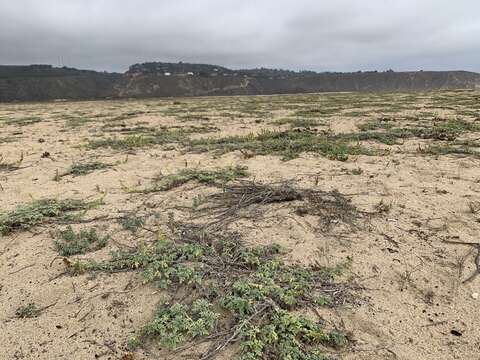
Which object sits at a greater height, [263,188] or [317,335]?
[263,188]

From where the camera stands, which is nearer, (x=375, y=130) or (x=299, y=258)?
(x=299, y=258)

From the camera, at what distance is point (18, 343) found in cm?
250

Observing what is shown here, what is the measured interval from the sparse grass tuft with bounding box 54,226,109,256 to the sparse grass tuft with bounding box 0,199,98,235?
1.41ft

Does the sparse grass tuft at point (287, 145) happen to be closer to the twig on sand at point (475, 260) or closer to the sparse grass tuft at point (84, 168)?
the sparse grass tuft at point (84, 168)

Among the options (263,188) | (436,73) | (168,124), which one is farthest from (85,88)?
(263,188)

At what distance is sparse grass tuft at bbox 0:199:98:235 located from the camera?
3905mm

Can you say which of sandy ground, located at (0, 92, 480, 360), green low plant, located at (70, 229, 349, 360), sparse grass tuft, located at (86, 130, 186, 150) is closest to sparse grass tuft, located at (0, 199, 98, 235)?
sandy ground, located at (0, 92, 480, 360)

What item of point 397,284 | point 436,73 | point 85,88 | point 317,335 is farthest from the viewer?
point 85,88

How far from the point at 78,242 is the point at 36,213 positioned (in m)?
0.87

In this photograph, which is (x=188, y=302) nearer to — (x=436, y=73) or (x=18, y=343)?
(x=18, y=343)

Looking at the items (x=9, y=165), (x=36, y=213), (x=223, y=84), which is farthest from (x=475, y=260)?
(x=223, y=84)

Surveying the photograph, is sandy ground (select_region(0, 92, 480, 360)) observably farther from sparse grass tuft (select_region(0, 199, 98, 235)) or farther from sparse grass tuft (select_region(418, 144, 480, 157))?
sparse grass tuft (select_region(418, 144, 480, 157))

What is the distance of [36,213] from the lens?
4.12 m

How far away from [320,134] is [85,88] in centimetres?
9794
